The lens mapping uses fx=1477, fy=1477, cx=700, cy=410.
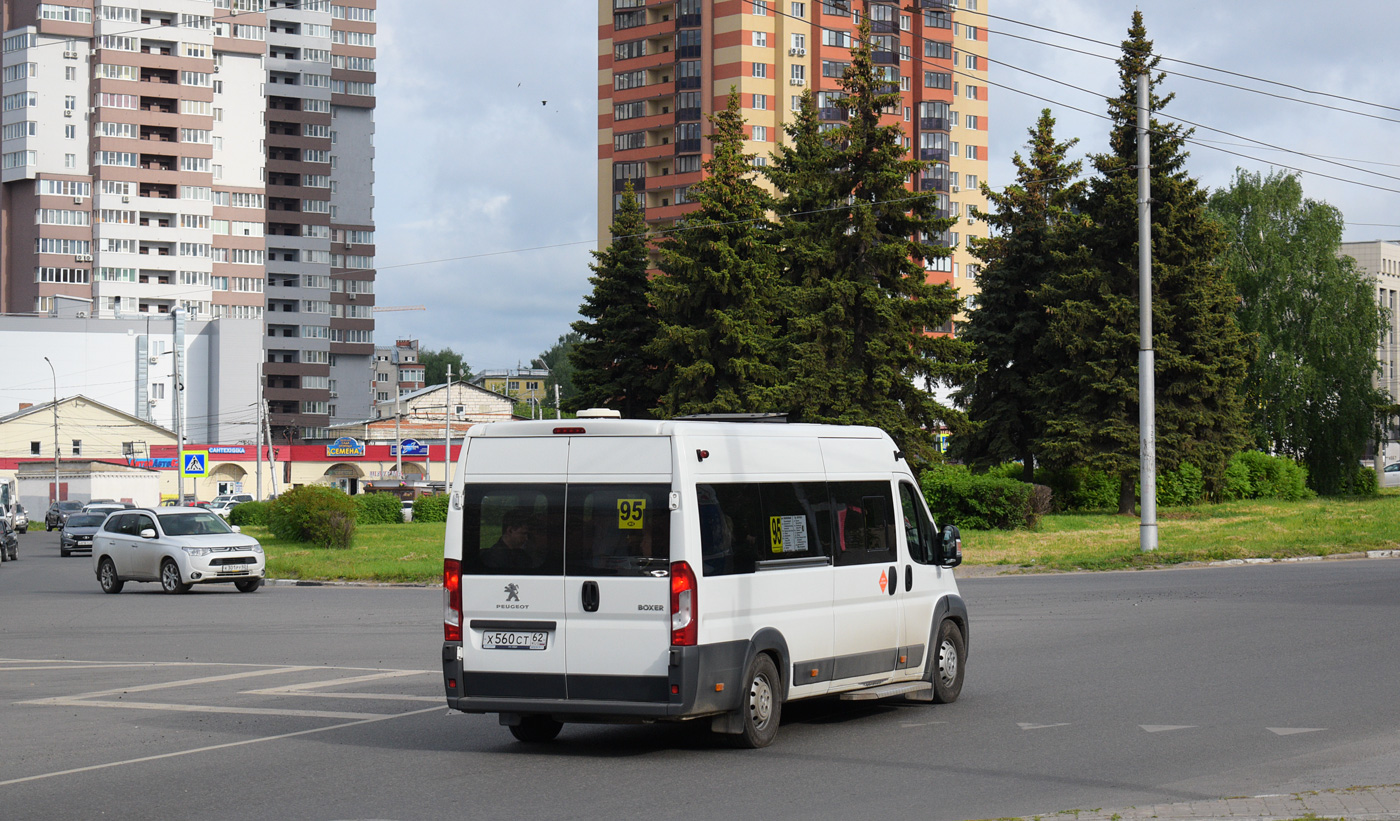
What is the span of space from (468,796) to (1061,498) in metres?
47.2

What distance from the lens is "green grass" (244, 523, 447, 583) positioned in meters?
32.9

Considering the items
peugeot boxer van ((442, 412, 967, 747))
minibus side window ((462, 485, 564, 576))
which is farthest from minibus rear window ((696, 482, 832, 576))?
minibus side window ((462, 485, 564, 576))

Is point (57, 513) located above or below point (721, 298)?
below

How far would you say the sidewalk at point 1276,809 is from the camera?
24.2 ft

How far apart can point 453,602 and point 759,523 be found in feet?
7.42

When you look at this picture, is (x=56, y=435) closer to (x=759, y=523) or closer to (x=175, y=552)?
(x=175, y=552)

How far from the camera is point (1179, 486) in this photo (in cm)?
5447

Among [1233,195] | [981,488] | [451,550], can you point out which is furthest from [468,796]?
[1233,195]

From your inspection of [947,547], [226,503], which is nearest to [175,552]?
[947,547]

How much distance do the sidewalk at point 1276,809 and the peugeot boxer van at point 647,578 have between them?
292 cm

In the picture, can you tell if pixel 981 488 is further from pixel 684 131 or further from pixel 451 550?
pixel 684 131

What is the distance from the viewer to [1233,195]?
7344 cm

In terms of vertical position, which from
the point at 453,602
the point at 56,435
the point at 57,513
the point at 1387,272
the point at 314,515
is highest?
the point at 1387,272

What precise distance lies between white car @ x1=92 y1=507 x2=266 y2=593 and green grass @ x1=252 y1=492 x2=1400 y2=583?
10.6 feet
